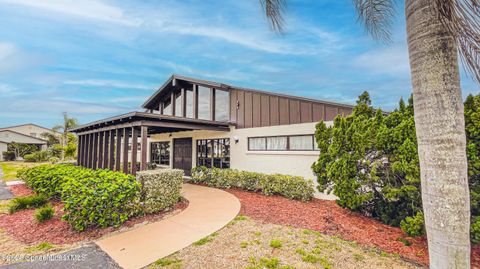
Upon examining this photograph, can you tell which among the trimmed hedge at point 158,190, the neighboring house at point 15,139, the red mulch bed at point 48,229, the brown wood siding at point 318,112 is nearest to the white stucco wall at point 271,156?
the brown wood siding at point 318,112

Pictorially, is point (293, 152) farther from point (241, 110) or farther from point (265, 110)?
point (241, 110)

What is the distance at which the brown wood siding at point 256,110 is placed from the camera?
Answer: 36.1 feet

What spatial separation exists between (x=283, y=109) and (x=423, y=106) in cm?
791

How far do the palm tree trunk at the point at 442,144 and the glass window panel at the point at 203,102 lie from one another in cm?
Answer: 1106

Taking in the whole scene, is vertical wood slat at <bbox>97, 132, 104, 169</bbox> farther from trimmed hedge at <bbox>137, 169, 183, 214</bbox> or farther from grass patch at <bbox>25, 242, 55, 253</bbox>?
grass patch at <bbox>25, 242, 55, 253</bbox>

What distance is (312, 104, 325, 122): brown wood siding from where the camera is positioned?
8859 millimetres

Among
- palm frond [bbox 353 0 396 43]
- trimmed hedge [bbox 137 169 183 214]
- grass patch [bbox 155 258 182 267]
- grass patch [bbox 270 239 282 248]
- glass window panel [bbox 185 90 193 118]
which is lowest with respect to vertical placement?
grass patch [bbox 155 258 182 267]

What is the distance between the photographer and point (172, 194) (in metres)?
6.91

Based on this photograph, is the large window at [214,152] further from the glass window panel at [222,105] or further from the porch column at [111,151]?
the porch column at [111,151]

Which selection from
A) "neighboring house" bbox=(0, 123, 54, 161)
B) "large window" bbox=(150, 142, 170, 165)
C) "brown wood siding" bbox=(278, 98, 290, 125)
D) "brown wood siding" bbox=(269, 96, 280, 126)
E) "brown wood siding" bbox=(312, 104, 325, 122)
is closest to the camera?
"brown wood siding" bbox=(312, 104, 325, 122)

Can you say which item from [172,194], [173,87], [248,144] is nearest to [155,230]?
[172,194]

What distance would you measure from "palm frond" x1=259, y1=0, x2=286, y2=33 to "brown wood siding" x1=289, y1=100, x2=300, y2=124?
609cm

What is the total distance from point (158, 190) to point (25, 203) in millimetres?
4461

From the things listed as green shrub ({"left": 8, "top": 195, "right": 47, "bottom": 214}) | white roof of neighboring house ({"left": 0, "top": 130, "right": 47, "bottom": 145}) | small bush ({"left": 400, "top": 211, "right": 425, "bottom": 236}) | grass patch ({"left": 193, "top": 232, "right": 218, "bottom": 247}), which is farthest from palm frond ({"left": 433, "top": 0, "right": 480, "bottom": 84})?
white roof of neighboring house ({"left": 0, "top": 130, "right": 47, "bottom": 145})
